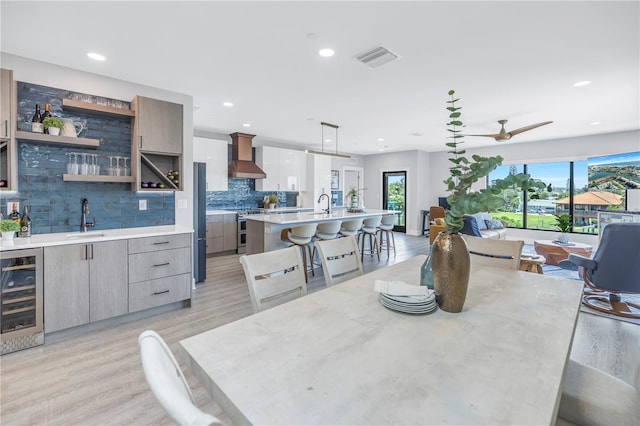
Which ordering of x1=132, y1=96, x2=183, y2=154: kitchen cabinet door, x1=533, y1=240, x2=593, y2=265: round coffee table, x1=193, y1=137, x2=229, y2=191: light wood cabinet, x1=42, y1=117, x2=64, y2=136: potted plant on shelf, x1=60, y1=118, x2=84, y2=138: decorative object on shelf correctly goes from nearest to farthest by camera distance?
x1=42, y1=117, x2=64, y2=136: potted plant on shelf < x1=60, y1=118, x2=84, y2=138: decorative object on shelf < x1=132, y1=96, x2=183, y2=154: kitchen cabinet door < x1=533, y1=240, x2=593, y2=265: round coffee table < x1=193, y1=137, x2=229, y2=191: light wood cabinet

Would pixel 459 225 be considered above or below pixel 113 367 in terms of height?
above

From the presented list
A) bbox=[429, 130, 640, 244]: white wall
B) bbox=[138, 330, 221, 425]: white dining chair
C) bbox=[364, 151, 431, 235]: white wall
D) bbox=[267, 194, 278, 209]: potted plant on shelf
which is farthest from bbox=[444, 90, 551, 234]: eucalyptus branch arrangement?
bbox=[364, 151, 431, 235]: white wall

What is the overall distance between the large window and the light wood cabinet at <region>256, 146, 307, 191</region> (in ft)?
14.7

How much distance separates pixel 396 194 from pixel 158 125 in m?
7.58

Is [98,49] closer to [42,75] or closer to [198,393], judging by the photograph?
[42,75]

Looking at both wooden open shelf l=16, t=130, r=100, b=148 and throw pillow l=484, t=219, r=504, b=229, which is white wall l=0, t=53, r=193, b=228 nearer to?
wooden open shelf l=16, t=130, r=100, b=148

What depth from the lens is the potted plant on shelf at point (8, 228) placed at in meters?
2.50

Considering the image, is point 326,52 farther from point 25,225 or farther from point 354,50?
point 25,225

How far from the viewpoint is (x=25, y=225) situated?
2.84 metres

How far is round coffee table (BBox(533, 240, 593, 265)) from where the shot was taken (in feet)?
16.4

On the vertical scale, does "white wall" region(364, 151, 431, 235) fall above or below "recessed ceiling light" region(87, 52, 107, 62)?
below

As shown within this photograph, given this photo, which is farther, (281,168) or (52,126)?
(281,168)

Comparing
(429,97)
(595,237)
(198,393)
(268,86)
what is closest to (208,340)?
(198,393)

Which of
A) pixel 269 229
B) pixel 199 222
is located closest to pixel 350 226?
pixel 269 229
